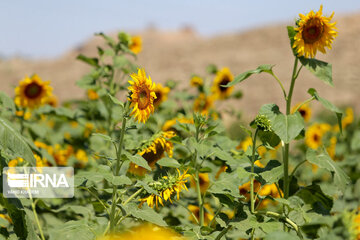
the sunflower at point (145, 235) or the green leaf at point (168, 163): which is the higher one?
the green leaf at point (168, 163)

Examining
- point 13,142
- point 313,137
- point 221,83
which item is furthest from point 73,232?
point 313,137

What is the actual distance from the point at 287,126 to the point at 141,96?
0.57 m

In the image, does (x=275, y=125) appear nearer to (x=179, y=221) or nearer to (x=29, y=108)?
(x=179, y=221)

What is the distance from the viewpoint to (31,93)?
3.12 metres

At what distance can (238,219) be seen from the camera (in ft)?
5.32

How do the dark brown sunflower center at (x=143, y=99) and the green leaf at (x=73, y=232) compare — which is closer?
the green leaf at (x=73, y=232)

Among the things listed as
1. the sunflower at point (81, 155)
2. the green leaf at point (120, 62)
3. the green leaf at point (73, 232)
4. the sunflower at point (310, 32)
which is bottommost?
the sunflower at point (81, 155)

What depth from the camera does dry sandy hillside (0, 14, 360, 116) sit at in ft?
72.8

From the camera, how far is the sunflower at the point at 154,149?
5.79 feet

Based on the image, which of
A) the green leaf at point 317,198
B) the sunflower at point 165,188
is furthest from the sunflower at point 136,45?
the sunflower at point 165,188

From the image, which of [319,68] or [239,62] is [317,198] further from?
[239,62]

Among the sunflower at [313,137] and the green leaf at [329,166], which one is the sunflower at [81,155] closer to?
the green leaf at [329,166]

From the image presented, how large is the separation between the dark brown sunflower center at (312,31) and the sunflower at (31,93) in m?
1.90

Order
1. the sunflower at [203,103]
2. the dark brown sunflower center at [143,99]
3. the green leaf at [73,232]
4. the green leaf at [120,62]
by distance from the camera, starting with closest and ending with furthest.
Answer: the green leaf at [73,232] < the dark brown sunflower center at [143,99] < the green leaf at [120,62] < the sunflower at [203,103]
